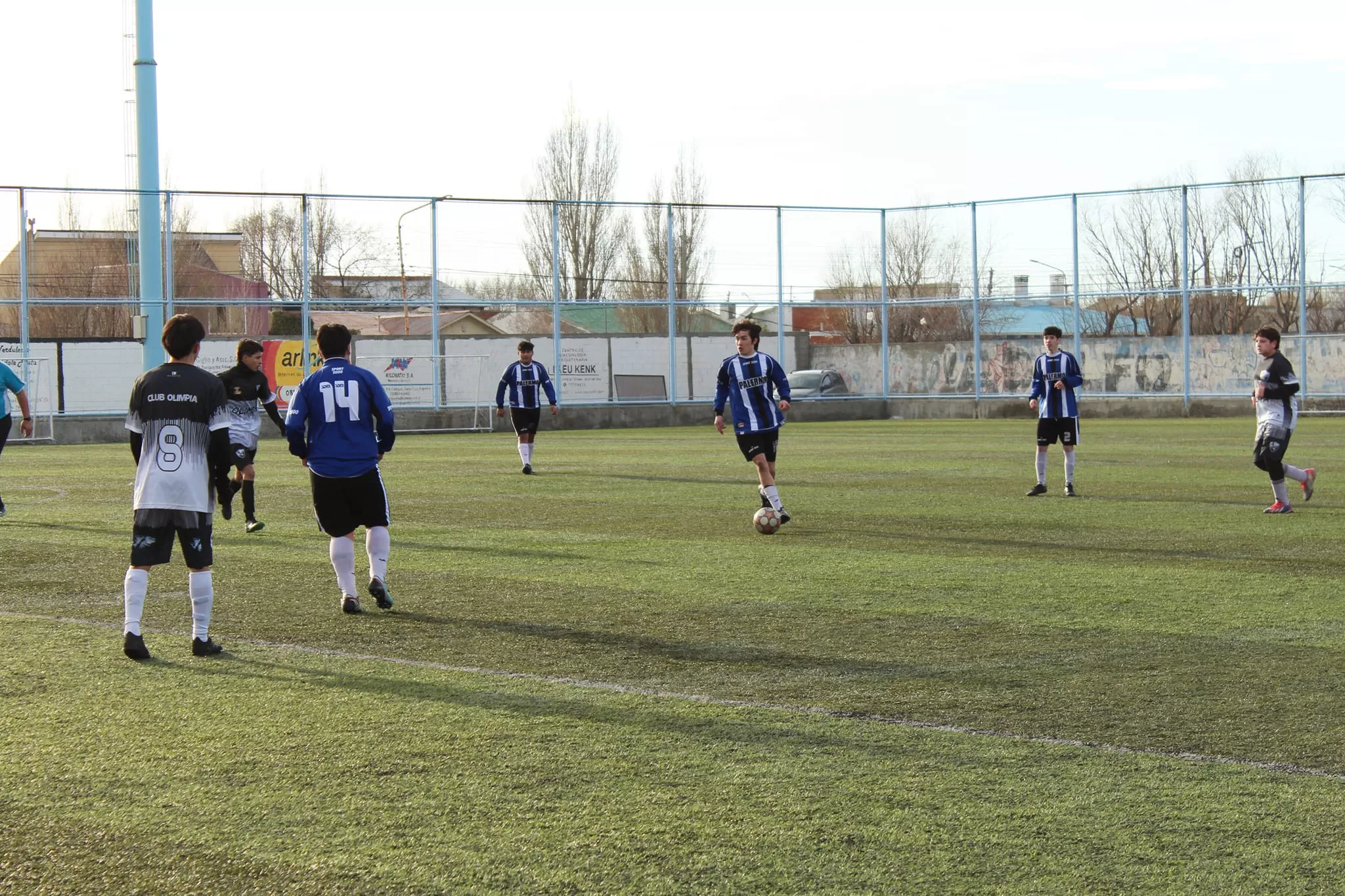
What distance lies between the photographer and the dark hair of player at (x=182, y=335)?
23.1 feet

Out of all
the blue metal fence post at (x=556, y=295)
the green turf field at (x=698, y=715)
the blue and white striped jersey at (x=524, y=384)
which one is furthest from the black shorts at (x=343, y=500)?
the blue metal fence post at (x=556, y=295)

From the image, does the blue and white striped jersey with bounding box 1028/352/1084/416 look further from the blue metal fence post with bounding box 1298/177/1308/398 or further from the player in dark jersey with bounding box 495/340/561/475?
the blue metal fence post with bounding box 1298/177/1308/398

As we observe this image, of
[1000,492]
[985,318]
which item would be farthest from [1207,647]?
[985,318]

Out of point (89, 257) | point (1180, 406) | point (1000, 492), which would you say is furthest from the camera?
point (89, 257)

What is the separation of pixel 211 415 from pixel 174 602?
89.8 inches

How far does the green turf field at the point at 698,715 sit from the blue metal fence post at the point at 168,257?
19.8 metres

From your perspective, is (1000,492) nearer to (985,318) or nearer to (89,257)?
(985,318)

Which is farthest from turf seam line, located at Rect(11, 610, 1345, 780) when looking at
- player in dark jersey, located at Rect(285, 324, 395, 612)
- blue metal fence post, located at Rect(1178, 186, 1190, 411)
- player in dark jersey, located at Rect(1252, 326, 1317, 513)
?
blue metal fence post, located at Rect(1178, 186, 1190, 411)

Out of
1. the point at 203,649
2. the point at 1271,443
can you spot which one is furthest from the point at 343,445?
the point at 1271,443

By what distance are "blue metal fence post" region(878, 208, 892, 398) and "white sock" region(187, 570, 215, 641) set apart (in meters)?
31.9

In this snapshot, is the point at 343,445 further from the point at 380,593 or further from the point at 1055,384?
the point at 1055,384

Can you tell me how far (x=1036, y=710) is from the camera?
577cm

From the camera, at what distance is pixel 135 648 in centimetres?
696

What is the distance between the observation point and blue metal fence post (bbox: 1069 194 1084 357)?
3597cm
